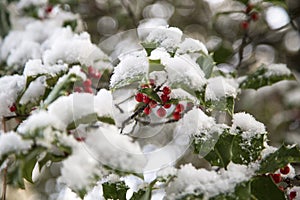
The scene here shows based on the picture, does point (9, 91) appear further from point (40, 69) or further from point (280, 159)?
point (280, 159)

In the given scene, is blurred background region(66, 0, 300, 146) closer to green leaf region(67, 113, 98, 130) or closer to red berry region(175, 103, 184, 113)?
red berry region(175, 103, 184, 113)

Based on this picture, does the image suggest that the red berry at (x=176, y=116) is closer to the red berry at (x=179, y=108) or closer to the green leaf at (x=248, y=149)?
the red berry at (x=179, y=108)

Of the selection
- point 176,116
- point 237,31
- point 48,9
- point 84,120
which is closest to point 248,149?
point 176,116

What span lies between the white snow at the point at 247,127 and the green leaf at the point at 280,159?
66mm

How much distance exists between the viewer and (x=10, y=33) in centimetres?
188

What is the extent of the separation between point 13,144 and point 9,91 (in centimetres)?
39

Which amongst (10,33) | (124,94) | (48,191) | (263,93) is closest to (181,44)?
(124,94)

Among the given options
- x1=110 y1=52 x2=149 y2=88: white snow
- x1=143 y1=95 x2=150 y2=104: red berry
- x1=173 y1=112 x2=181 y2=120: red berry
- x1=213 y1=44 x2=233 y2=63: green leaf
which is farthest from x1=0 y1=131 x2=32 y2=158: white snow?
x1=213 y1=44 x2=233 y2=63: green leaf

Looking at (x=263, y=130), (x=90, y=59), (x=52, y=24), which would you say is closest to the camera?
(x=263, y=130)

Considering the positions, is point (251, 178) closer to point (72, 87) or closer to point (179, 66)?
point (179, 66)

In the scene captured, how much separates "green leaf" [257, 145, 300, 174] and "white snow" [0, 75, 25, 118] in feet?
2.04

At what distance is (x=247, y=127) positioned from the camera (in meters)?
0.98

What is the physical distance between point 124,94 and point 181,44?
26 cm

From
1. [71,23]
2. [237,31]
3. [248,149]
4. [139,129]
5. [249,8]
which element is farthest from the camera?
[237,31]
